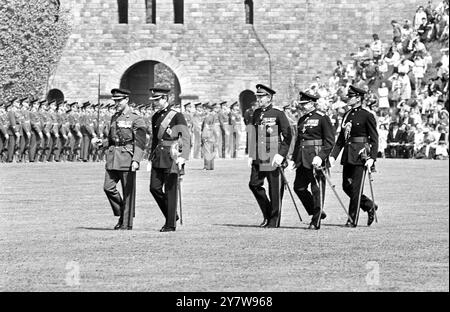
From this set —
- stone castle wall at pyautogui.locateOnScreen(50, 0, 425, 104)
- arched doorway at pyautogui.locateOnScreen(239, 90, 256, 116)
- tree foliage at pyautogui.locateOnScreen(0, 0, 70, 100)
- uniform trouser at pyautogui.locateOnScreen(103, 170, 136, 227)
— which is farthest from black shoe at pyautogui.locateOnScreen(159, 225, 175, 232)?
arched doorway at pyautogui.locateOnScreen(239, 90, 256, 116)

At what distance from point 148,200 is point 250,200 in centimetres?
169

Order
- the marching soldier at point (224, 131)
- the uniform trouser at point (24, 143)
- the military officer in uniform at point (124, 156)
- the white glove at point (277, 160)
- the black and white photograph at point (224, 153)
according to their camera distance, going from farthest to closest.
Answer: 1. the marching soldier at point (224, 131)
2. the uniform trouser at point (24, 143)
3. the white glove at point (277, 160)
4. the military officer in uniform at point (124, 156)
5. the black and white photograph at point (224, 153)

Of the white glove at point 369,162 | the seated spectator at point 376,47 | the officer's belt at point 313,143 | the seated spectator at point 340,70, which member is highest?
the seated spectator at point 376,47

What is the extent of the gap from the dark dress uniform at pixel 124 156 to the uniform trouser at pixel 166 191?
34 cm

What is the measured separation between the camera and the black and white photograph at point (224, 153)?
14.0 m

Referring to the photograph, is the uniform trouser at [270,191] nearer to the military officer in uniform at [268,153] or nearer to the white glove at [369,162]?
the military officer in uniform at [268,153]

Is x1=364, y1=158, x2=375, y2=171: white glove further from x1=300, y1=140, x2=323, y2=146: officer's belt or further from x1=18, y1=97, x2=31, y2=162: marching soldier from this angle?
x1=18, y1=97, x2=31, y2=162: marching soldier

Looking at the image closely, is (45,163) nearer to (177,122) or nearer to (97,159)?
(97,159)

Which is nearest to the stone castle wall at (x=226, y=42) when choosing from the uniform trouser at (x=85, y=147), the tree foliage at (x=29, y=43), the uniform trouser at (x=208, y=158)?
the tree foliage at (x=29, y=43)

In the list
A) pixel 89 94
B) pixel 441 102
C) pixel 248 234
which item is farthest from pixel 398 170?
pixel 89 94

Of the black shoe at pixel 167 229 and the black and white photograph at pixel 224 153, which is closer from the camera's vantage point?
the black and white photograph at pixel 224 153

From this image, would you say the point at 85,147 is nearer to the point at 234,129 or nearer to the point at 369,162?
the point at 234,129

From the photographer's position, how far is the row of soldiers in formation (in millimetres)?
38969

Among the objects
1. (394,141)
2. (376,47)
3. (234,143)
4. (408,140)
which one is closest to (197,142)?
(234,143)
